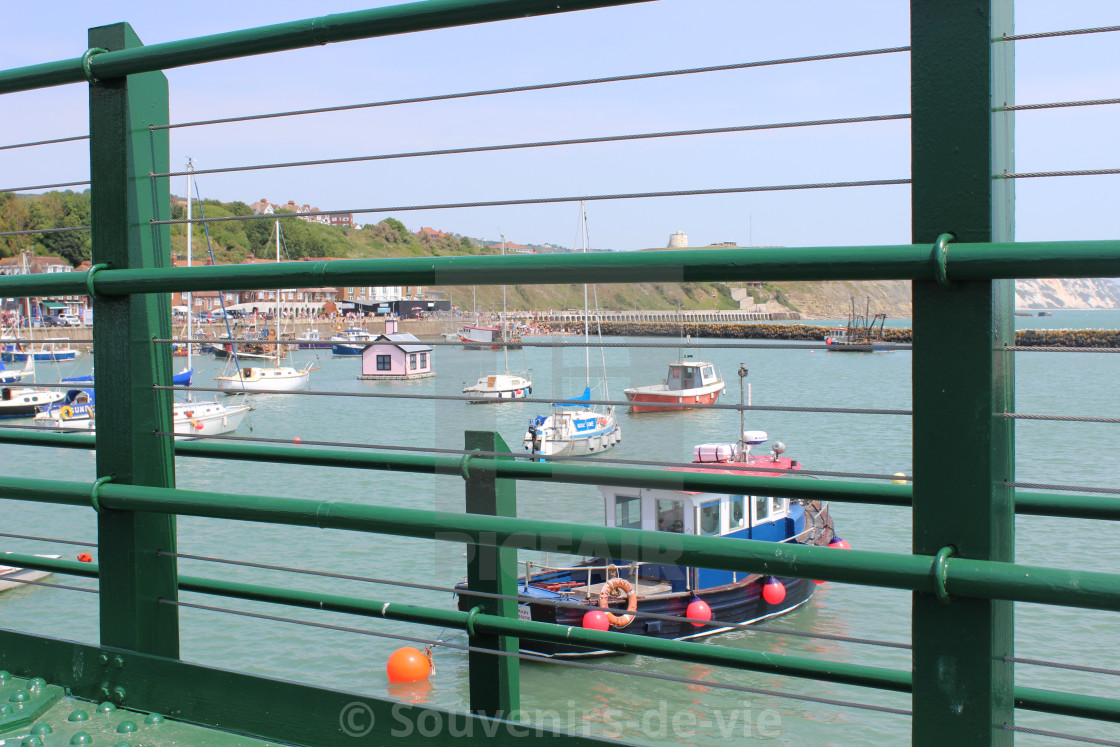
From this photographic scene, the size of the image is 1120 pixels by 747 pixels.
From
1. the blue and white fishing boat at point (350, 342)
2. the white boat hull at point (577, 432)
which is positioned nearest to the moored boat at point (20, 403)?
the blue and white fishing boat at point (350, 342)

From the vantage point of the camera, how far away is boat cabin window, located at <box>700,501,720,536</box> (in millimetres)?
10695

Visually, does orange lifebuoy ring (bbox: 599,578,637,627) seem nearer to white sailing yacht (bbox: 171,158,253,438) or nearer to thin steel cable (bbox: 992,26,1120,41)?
thin steel cable (bbox: 992,26,1120,41)

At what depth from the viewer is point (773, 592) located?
1206 cm

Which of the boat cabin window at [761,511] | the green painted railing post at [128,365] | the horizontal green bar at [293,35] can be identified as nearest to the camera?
the horizontal green bar at [293,35]

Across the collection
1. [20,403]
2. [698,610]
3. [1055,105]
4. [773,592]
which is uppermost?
[1055,105]

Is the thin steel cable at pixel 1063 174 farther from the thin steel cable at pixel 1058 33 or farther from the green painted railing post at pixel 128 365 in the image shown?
the green painted railing post at pixel 128 365

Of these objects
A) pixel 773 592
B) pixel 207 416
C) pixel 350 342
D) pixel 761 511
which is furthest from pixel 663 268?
pixel 207 416

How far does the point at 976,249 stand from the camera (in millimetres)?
1121

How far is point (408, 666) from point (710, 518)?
3.94 meters

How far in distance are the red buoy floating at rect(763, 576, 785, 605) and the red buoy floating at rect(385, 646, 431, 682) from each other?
4377mm

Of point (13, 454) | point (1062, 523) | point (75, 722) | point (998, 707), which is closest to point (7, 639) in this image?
point (75, 722)

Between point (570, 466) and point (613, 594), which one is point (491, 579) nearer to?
point (570, 466)

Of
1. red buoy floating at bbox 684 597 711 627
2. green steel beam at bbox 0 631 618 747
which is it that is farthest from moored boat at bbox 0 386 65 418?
green steel beam at bbox 0 631 618 747

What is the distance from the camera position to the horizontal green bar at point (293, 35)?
4.76ft
